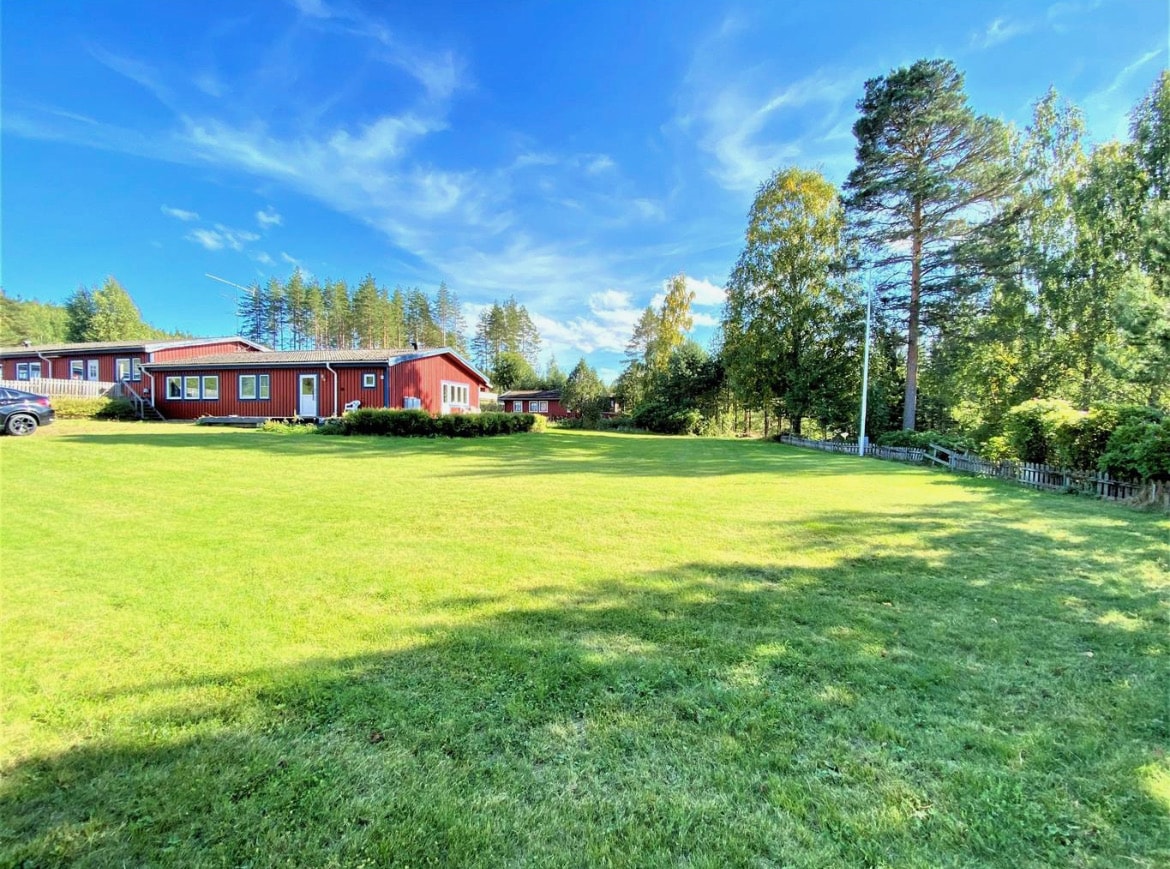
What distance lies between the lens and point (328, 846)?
156 cm

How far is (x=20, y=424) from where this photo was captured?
44.3ft

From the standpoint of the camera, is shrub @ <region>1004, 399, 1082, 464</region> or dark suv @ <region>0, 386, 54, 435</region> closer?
shrub @ <region>1004, 399, 1082, 464</region>

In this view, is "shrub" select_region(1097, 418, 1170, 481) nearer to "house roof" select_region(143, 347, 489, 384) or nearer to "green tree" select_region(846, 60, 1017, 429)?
"green tree" select_region(846, 60, 1017, 429)

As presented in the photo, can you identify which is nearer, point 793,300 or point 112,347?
point 112,347

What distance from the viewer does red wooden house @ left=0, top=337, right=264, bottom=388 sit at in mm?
24328

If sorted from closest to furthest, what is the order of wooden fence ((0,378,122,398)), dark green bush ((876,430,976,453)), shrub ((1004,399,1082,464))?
shrub ((1004,399,1082,464)) < dark green bush ((876,430,976,453)) < wooden fence ((0,378,122,398))

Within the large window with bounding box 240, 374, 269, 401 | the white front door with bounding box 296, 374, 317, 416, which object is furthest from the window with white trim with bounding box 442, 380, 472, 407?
the large window with bounding box 240, 374, 269, 401

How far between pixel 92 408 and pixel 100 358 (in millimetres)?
7215

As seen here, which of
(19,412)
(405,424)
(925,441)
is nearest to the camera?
(19,412)

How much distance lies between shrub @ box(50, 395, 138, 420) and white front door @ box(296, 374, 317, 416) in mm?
7904

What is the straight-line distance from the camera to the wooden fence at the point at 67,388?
19.2m

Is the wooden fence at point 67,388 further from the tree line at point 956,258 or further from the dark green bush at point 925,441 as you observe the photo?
the dark green bush at point 925,441

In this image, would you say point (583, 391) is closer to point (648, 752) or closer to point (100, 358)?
point (100, 358)

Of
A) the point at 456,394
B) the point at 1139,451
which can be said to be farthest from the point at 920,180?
the point at 456,394
